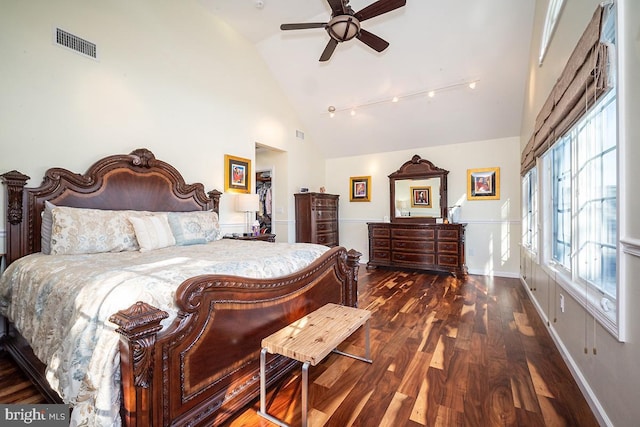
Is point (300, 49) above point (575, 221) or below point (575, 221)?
above

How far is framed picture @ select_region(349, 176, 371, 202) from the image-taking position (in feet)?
19.9

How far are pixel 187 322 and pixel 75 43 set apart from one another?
3067 mm

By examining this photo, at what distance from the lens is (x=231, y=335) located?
151 cm

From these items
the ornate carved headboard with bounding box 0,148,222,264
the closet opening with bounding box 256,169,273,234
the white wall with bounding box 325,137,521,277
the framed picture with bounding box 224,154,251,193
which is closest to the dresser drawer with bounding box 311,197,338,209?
the white wall with bounding box 325,137,521,277

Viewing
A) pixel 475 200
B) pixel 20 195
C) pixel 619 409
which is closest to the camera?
pixel 619 409

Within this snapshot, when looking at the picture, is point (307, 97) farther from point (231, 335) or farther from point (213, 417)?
point (213, 417)

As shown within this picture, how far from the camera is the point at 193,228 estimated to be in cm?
298

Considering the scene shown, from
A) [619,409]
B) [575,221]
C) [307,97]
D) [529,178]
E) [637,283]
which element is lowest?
[619,409]

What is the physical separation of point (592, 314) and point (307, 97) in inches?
190

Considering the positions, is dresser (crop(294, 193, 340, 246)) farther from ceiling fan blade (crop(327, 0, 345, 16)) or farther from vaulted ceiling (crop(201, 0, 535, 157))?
ceiling fan blade (crop(327, 0, 345, 16))

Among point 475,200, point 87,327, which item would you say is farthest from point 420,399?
point 475,200

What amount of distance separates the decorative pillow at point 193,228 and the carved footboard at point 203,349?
4.99 ft

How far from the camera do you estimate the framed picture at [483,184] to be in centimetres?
488

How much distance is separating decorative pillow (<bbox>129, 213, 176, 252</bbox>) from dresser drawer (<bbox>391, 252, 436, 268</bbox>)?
151 inches
